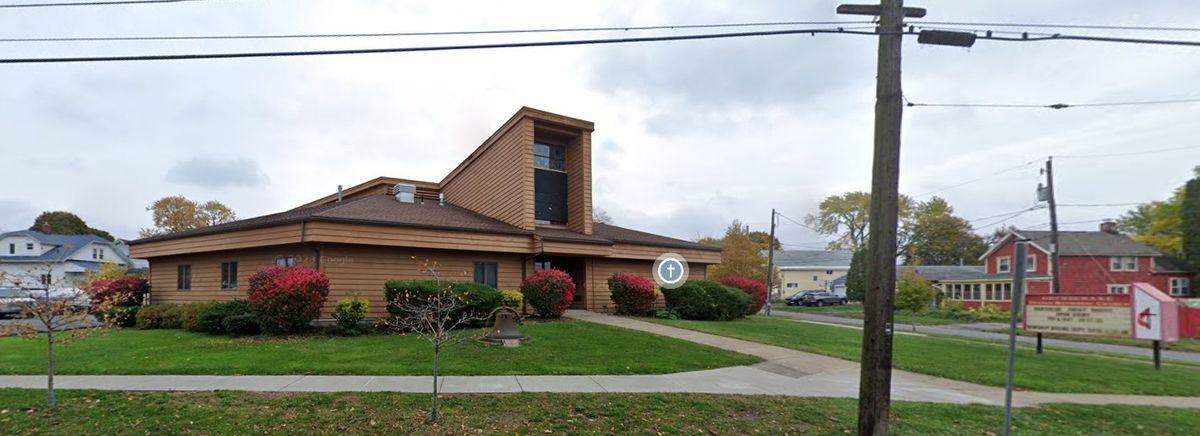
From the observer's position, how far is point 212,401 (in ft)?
23.5

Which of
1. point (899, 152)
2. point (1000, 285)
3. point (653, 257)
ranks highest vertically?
point (899, 152)

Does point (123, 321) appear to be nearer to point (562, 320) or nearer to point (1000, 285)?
point (562, 320)

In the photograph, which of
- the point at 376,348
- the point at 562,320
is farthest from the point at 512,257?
the point at 376,348

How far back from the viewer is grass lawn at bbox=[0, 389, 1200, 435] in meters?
6.31

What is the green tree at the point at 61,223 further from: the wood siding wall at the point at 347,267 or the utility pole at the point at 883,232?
the utility pole at the point at 883,232

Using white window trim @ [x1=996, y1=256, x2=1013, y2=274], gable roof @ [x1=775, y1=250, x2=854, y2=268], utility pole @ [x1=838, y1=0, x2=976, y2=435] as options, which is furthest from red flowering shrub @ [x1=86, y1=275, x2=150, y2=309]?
gable roof @ [x1=775, y1=250, x2=854, y2=268]

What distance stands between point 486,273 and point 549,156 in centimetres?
592

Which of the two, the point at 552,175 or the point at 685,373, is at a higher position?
the point at 552,175

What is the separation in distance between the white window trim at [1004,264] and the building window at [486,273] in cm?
4028

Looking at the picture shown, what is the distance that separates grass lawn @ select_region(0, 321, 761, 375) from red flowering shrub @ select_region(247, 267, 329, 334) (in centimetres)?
54

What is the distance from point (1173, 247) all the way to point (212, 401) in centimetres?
5980

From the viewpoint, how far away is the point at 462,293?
14.8 m

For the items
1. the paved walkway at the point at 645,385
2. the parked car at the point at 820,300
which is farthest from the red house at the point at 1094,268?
the paved walkway at the point at 645,385

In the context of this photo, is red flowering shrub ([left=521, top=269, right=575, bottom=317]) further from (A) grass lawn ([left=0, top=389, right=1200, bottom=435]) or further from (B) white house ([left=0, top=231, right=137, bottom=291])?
(B) white house ([left=0, top=231, right=137, bottom=291])
